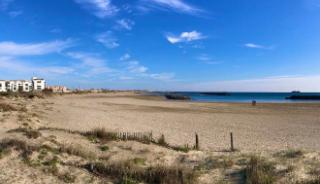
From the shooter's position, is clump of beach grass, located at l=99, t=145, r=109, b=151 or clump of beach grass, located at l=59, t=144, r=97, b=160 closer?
clump of beach grass, located at l=59, t=144, r=97, b=160

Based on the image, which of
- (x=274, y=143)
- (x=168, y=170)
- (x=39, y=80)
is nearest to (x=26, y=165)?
(x=168, y=170)

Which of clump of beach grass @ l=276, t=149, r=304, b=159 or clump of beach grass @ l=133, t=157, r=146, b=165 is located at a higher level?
clump of beach grass @ l=276, t=149, r=304, b=159

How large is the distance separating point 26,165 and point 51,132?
547 cm

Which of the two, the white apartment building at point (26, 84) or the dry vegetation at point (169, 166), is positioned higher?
the white apartment building at point (26, 84)

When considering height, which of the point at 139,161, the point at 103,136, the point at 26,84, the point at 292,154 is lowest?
the point at 139,161

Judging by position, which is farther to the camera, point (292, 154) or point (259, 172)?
point (292, 154)

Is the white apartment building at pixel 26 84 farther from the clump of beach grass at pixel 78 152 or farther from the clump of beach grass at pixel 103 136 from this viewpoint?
the clump of beach grass at pixel 78 152

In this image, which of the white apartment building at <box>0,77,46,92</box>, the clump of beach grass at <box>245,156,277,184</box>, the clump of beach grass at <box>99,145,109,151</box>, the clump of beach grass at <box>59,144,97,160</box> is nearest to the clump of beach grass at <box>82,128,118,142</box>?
the clump of beach grass at <box>99,145,109,151</box>

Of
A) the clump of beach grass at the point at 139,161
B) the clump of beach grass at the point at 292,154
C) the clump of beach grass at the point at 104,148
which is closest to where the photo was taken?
the clump of beach grass at the point at 139,161

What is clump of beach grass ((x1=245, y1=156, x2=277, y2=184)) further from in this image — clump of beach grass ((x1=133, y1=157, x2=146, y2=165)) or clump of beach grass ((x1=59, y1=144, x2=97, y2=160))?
clump of beach grass ((x1=59, y1=144, x2=97, y2=160))

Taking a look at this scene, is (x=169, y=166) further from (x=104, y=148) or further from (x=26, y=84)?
(x=26, y=84)

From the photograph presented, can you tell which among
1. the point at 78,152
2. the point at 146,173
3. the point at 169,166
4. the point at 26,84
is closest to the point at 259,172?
the point at 169,166

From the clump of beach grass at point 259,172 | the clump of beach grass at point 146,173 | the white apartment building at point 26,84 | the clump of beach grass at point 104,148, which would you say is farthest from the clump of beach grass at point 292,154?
the white apartment building at point 26,84

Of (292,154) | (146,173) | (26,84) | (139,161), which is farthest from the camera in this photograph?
(26,84)
